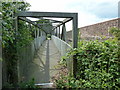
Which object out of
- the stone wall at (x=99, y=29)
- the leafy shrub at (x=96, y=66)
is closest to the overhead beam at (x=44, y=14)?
the leafy shrub at (x=96, y=66)

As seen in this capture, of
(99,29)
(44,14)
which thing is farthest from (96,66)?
(99,29)

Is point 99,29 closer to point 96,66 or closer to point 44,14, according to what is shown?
point 96,66

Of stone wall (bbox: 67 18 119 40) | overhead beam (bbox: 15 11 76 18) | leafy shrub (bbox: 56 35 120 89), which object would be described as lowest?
leafy shrub (bbox: 56 35 120 89)

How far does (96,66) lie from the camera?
9.64 ft

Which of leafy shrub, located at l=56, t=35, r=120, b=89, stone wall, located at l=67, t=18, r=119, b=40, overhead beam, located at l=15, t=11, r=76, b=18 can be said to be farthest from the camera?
stone wall, located at l=67, t=18, r=119, b=40

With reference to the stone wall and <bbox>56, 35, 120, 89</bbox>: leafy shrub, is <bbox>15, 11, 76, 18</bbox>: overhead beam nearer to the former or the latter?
<bbox>56, 35, 120, 89</bbox>: leafy shrub

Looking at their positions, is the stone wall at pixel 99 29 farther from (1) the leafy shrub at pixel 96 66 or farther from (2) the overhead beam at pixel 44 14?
(2) the overhead beam at pixel 44 14

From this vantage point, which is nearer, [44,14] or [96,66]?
[96,66]

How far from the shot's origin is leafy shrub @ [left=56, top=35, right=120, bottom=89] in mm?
2691

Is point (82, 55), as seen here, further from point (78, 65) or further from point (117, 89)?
point (117, 89)

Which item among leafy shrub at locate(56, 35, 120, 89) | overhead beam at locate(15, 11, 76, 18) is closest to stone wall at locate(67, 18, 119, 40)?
leafy shrub at locate(56, 35, 120, 89)

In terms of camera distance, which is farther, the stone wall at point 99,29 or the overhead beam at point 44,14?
the stone wall at point 99,29

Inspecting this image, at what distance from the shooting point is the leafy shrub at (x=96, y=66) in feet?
8.83

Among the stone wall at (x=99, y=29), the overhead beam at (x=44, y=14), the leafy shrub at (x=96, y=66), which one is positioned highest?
the overhead beam at (x=44, y=14)
